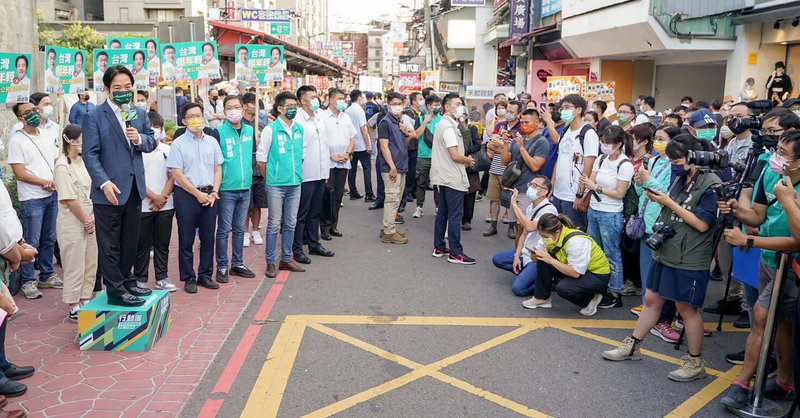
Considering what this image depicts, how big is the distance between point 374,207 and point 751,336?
8379 millimetres

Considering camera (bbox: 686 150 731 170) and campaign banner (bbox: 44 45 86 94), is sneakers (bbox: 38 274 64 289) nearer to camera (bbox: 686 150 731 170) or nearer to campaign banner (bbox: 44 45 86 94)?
campaign banner (bbox: 44 45 86 94)

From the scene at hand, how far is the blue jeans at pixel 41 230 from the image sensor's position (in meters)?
6.70

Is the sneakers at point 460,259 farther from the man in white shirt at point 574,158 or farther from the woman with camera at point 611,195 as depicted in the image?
the woman with camera at point 611,195

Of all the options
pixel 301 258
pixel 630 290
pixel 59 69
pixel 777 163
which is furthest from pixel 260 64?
pixel 777 163

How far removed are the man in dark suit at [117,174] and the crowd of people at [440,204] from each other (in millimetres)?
13

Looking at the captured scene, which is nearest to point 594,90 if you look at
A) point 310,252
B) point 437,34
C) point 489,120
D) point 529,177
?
point 489,120

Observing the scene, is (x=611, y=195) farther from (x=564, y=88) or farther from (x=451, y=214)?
(x=564, y=88)

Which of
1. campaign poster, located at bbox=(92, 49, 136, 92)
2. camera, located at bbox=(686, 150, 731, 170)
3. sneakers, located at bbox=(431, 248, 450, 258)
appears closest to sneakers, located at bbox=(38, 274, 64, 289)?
sneakers, located at bbox=(431, 248, 450, 258)

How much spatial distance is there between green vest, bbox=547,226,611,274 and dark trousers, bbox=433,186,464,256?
78.6 inches

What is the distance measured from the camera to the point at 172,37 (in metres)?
14.4

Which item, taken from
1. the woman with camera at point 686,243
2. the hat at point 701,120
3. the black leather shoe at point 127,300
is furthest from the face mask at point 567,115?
the black leather shoe at point 127,300

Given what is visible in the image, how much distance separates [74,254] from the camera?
19.2ft

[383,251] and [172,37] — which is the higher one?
[172,37]

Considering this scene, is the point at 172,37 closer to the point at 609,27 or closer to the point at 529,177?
the point at 529,177
